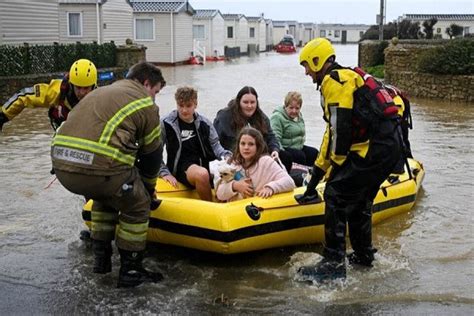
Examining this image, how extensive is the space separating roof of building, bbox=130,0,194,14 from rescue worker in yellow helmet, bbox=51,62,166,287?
112ft

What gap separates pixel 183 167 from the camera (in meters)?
6.95

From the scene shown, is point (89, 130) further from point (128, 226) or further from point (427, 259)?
point (427, 259)

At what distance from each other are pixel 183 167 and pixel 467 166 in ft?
17.1

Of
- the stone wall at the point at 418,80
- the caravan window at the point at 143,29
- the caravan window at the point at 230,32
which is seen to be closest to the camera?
the stone wall at the point at 418,80

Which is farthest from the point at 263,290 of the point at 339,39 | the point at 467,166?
the point at 339,39

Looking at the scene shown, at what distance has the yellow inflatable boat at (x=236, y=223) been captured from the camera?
19.0 feet

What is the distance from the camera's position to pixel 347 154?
5414 mm

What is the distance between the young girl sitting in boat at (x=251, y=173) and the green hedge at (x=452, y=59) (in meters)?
15.1

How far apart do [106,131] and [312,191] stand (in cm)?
193

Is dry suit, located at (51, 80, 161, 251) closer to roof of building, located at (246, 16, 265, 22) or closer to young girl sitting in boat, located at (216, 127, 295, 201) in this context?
young girl sitting in boat, located at (216, 127, 295, 201)

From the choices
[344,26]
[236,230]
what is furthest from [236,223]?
[344,26]

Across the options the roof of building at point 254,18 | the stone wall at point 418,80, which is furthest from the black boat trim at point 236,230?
the roof of building at point 254,18

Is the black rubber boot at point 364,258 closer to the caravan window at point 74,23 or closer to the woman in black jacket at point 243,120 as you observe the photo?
the woman in black jacket at point 243,120

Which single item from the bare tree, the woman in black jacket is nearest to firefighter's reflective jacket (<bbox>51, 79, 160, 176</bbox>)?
the woman in black jacket
